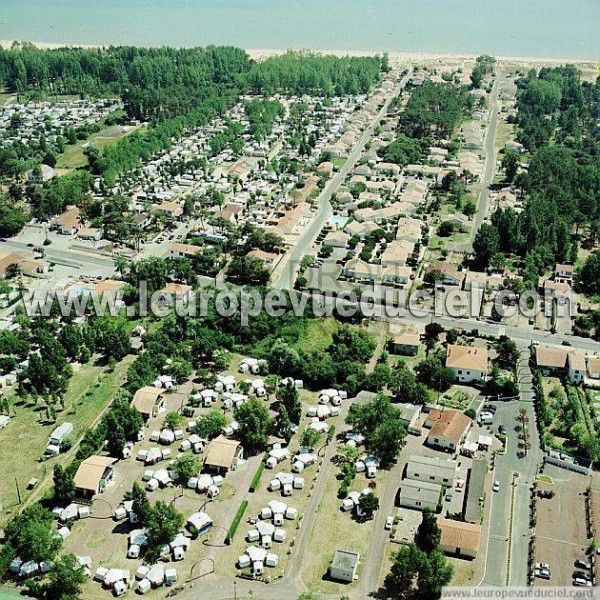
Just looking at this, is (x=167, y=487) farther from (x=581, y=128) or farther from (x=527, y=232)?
(x=581, y=128)

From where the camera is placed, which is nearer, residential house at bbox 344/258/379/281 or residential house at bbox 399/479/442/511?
residential house at bbox 399/479/442/511

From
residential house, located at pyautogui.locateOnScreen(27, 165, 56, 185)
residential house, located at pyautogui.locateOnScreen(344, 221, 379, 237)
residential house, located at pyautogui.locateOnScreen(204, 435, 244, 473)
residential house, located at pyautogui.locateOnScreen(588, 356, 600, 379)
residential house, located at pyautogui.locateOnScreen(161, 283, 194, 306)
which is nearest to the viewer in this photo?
→ residential house, located at pyautogui.locateOnScreen(204, 435, 244, 473)

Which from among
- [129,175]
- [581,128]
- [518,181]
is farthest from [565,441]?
[581,128]

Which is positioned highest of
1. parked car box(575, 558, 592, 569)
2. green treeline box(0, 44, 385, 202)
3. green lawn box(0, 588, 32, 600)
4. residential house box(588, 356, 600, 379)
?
green treeline box(0, 44, 385, 202)

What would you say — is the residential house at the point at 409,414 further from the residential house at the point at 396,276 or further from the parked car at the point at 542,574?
the residential house at the point at 396,276

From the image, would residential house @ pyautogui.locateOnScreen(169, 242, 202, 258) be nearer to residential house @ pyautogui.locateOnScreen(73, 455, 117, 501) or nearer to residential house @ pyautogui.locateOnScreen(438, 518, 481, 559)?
residential house @ pyautogui.locateOnScreen(73, 455, 117, 501)

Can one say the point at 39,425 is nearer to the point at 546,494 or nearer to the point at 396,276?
the point at 546,494

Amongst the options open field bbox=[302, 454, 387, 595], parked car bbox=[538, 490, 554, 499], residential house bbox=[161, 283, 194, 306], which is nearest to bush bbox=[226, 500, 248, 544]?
open field bbox=[302, 454, 387, 595]
